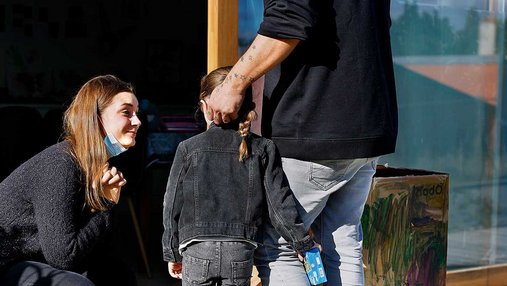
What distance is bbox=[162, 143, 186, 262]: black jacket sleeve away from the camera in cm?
270

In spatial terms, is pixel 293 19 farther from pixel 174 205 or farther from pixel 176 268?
pixel 176 268

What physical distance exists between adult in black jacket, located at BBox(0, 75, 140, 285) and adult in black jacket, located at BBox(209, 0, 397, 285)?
0.53 metres

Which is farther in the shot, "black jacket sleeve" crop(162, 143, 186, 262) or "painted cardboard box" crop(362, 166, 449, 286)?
"painted cardboard box" crop(362, 166, 449, 286)

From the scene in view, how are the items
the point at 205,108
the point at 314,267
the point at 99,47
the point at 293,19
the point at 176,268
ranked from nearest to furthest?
1. the point at 293,19
2. the point at 314,267
3. the point at 205,108
4. the point at 176,268
5. the point at 99,47

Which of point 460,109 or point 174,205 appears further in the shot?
point 460,109

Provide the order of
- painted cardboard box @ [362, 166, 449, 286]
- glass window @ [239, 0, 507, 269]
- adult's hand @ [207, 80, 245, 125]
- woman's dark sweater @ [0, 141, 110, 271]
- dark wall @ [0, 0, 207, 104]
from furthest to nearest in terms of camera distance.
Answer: dark wall @ [0, 0, 207, 104] → glass window @ [239, 0, 507, 269] → painted cardboard box @ [362, 166, 449, 286] → woman's dark sweater @ [0, 141, 110, 271] → adult's hand @ [207, 80, 245, 125]

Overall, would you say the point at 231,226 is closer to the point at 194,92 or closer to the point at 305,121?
the point at 305,121

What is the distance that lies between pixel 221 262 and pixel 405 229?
1.37 metres

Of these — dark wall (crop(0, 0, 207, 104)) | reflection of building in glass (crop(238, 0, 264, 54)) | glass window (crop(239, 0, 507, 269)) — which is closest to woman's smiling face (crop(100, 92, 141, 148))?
reflection of building in glass (crop(238, 0, 264, 54))

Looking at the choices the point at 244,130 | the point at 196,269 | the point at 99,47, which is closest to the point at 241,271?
the point at 196,269

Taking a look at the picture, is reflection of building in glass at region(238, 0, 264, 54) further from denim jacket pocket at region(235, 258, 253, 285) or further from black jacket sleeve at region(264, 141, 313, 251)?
denim jacket pocket at region(235, 258, 253, 285)

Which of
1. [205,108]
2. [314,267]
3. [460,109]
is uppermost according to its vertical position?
[205,108]

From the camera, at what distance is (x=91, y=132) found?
9.60 ft

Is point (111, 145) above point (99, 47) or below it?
below
